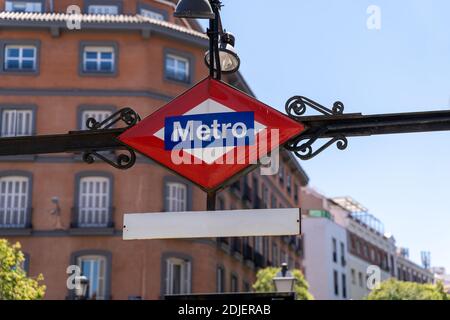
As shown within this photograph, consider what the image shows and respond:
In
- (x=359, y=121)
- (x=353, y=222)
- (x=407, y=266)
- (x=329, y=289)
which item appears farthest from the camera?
(x=407, y=266)

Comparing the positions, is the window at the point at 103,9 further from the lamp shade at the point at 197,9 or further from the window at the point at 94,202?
the lamp shade at the point at 197,9

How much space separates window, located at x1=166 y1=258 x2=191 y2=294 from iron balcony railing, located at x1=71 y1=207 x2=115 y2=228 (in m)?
3.32

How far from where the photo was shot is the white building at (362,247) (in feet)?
249

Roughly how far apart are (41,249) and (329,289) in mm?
35253

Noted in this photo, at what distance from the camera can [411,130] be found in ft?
17.3

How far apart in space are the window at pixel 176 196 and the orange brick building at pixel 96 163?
→ 0.05 m

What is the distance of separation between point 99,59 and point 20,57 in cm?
372

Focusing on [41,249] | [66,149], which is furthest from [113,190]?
[66,149]

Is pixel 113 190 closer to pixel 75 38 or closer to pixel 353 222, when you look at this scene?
pixel 75 38

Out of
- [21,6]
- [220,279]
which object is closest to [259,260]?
[220,279]

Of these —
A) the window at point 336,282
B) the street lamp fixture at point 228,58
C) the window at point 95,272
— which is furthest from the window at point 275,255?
the street lamp fixture at point 228,58

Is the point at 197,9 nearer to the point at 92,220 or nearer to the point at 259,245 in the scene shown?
the point at 92,220

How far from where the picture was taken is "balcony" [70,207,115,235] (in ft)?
122
